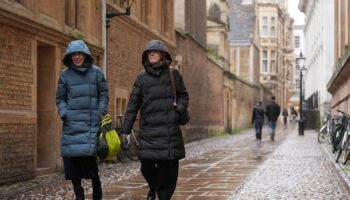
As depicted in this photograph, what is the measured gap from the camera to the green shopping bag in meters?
7.31

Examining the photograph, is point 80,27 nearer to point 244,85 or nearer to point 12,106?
point 12,106

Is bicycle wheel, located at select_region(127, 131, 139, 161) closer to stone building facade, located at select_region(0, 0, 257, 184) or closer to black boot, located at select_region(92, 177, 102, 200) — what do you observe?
stone building facade, located at select_region(0, 0, 257, 184)

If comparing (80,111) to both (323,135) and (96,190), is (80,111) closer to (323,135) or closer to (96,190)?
(96,190)

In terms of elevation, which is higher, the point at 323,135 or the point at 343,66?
the point at 343,66

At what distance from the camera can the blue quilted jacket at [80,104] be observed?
735 cm

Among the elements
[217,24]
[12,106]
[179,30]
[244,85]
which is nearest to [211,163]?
[12,106]

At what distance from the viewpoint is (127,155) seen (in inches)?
642

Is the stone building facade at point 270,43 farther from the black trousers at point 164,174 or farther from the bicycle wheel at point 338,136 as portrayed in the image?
the black trousers at point 164,174

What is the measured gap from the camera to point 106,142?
7.32 metres

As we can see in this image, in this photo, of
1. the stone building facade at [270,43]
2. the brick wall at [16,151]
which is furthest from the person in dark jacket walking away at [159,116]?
the stone building facade at [270,43]

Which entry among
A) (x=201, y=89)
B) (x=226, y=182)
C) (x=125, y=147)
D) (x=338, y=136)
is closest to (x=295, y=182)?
(x=226, y=182)

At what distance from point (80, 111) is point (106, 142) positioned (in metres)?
0.43

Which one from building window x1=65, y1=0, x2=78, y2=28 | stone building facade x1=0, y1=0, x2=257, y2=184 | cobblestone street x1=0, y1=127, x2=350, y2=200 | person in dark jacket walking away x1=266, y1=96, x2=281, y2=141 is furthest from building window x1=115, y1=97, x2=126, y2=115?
person in dark jacket walking away x1=266, y1=96, x2=281, y2=141

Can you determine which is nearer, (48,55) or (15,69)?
(15,69)
